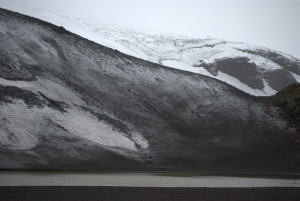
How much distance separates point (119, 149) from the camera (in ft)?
96.4

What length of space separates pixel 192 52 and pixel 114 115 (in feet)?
189

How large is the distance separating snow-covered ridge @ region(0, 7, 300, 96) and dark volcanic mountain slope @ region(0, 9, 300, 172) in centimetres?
2952

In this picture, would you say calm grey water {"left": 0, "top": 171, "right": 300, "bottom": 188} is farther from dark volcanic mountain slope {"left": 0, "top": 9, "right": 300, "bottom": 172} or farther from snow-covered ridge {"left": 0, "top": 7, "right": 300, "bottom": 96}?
snow-covered ridge {"left": 0, "top": 7, "right": 300, "bottom": 96}

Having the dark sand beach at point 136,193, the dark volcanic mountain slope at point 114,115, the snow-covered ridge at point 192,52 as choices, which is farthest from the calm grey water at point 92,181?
the snow-covered ridge at point 192,52

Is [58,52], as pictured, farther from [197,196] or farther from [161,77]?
[197,196]

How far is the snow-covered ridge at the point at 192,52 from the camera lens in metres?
76.9

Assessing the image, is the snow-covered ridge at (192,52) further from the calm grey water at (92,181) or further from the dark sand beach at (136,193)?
the dark sand beach at (136,193)

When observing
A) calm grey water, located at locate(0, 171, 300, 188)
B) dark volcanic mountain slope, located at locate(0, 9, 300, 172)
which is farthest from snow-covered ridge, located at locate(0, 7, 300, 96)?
calm grey water, located at locate(0, 171, 300, 188)

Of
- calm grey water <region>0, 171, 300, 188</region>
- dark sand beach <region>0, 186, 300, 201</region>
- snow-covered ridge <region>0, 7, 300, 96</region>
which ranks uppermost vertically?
snow-covered ridge <region>0, 7, 300, 96</region>

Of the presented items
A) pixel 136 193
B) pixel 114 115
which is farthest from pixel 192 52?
pixel 136 193

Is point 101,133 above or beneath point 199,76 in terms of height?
beneath

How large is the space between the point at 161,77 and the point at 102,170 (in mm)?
21913

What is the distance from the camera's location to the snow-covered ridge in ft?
252

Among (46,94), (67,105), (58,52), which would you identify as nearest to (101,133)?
(67,105)
